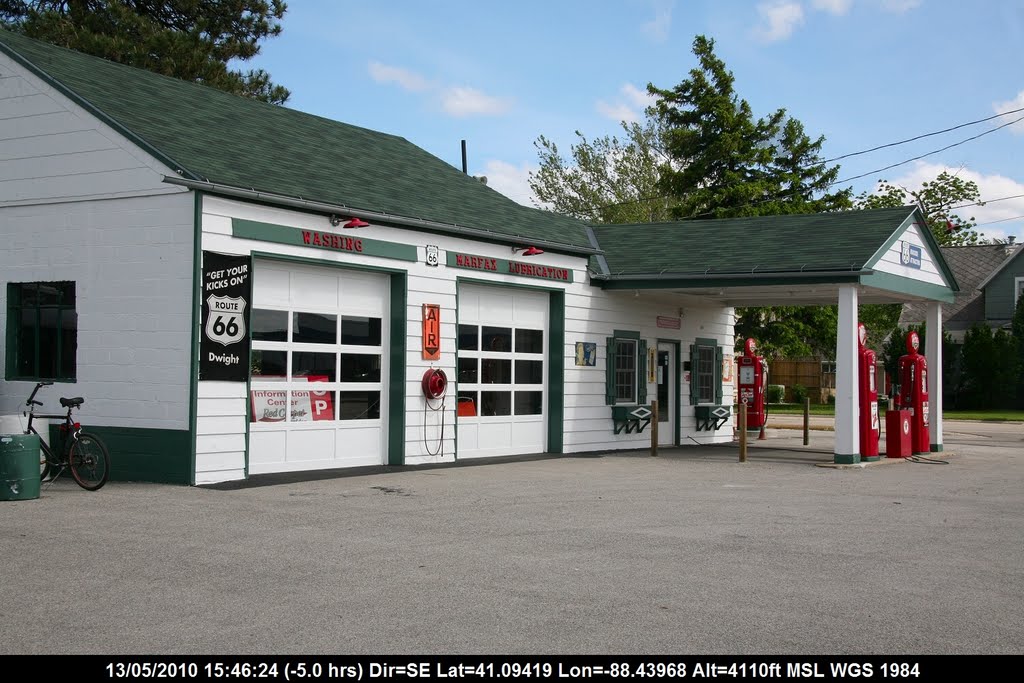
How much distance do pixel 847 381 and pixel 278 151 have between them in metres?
9.91

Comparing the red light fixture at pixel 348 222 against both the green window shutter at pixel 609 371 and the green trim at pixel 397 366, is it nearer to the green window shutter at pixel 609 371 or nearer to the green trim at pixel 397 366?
the green trim at pixel 397 366

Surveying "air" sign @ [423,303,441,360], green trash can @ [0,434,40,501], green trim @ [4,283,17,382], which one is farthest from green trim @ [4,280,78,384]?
"air" sign @ [423,303,441,360]

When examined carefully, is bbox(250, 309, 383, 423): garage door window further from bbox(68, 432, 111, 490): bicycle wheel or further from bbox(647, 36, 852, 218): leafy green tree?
bbox(647, 36, 852, 218): leafy green tree

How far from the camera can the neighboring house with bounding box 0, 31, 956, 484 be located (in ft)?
46.3

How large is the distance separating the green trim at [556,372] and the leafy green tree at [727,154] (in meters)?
22.7

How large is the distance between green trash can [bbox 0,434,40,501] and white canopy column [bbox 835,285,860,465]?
1217 centimetres

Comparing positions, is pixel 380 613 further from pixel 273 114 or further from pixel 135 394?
pixel 273 114

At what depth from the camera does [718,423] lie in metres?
25.0

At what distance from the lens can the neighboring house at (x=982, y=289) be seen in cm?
4797

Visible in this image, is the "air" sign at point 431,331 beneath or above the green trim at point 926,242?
beneath

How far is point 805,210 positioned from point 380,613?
122ft

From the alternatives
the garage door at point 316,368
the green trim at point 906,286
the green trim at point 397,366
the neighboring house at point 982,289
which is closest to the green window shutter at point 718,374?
the green trim at point 906,286

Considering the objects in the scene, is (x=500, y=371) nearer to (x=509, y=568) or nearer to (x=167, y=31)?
(x=509, y=568)
